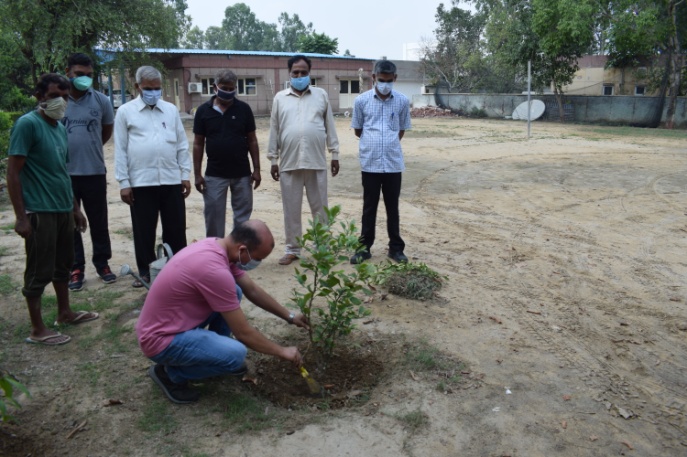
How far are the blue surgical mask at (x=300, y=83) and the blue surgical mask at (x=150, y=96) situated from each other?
1.28m

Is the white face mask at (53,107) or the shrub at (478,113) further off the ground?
the shrub at (478,113)

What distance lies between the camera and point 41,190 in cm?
401

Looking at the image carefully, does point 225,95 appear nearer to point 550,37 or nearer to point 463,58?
point 550,37

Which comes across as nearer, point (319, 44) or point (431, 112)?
point (431, 112)

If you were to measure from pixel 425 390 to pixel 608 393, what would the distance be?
1.09 m

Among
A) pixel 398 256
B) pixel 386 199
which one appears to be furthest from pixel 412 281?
pixel 386 199

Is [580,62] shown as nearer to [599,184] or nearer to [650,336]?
[599,184]

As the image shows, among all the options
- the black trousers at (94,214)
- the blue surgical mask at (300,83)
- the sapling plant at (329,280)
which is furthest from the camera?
the blue surgical mask at (300,83)

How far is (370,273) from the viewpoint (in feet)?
12.5

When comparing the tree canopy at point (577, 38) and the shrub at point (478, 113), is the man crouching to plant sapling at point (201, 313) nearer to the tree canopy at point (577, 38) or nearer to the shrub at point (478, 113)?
the tree canopy at point (577, 38)

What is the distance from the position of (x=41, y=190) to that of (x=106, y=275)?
151 cm

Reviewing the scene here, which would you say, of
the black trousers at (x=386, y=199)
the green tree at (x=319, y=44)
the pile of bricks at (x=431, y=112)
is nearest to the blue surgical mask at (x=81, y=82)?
the black trousers at (x=386, y=199)

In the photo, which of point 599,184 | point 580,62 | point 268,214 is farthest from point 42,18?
point 580,62

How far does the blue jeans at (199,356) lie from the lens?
3.23 metres
